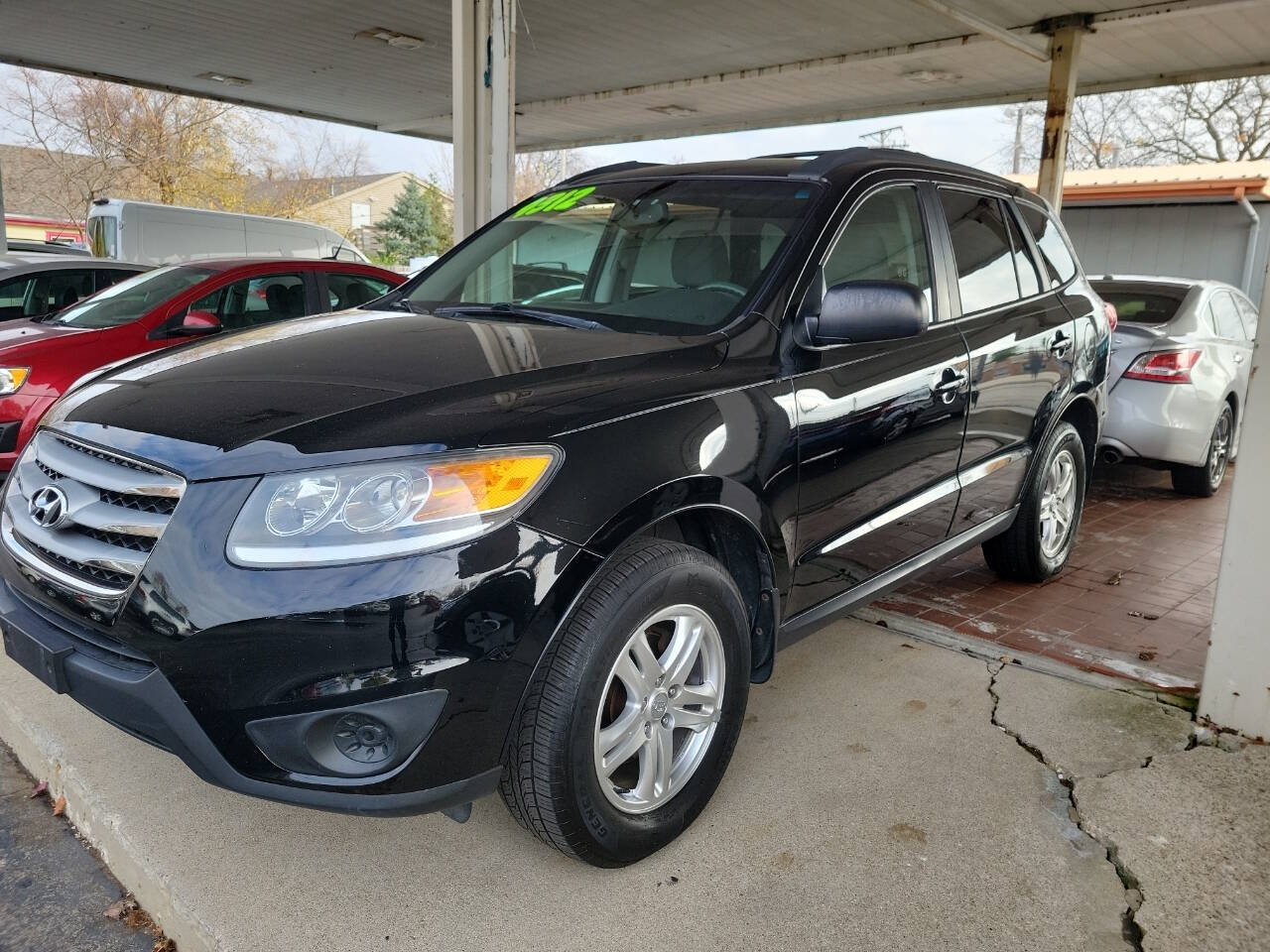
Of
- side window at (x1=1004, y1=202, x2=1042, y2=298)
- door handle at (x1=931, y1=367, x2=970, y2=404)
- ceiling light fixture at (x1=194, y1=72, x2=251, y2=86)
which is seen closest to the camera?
door handle at (x1=931, y1=367, x2=970, y2=404)

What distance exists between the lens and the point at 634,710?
7.89 feet

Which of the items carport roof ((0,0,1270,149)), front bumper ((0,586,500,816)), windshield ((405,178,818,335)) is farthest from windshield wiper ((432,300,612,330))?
carport roof ((0,0,1270,149))

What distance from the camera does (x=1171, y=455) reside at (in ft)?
21.5

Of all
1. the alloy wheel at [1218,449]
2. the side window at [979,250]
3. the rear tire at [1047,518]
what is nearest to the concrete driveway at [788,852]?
the rear tire at [1047,518]

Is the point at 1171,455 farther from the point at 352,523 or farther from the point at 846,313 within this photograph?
the point at 352,523

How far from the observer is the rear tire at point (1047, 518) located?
14.5ft

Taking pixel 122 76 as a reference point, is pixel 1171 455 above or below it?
below

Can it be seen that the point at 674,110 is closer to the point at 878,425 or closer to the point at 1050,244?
the point at 1050,244

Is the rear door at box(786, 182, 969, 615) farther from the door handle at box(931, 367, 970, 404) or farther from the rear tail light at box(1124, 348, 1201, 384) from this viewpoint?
the rear tail light at box(1124, 348, 1201, 384)

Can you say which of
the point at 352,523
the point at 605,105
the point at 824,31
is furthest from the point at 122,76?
the point at 352,523

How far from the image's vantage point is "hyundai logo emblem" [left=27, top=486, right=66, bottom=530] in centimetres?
234

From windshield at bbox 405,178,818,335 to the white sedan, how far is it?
3880 millimetres

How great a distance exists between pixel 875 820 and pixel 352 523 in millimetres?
1626

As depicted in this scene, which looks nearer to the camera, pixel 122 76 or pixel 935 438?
pixel 935 438
